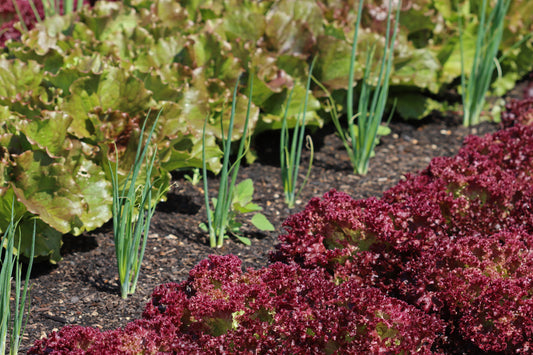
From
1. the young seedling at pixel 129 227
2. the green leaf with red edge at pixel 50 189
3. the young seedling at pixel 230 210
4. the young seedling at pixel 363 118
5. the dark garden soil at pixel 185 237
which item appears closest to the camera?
the young seedling at pixel 129 227

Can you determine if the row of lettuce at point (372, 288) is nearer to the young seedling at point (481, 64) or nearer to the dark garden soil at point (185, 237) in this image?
the dark garden soil at point (185, 237)

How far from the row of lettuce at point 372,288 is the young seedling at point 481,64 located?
1.35 m

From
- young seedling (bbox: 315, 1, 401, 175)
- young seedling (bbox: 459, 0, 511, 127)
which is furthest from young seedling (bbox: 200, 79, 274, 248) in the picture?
young seedling (bbox: 459, 0, 511, 127)

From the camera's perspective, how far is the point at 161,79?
11.4 feet

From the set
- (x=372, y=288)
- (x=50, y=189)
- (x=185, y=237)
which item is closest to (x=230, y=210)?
(x=185, y=237)

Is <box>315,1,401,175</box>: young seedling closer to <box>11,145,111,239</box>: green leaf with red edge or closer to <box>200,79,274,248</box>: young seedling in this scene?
<box>200,79,274,248</box>: young seedling

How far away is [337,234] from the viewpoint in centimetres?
299

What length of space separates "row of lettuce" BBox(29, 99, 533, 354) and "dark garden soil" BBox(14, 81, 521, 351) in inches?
10.8

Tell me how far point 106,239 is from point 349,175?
1.61 metres

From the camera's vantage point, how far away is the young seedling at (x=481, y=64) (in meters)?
4.34

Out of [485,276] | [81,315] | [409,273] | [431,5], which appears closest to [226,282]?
[81,315]

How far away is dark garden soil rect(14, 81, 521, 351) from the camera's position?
8.85 feet

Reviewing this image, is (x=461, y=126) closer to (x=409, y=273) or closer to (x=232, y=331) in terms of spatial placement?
(x=409, y=273)

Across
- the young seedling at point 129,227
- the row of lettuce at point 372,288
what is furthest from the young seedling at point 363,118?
the young seedling at point 129,227
